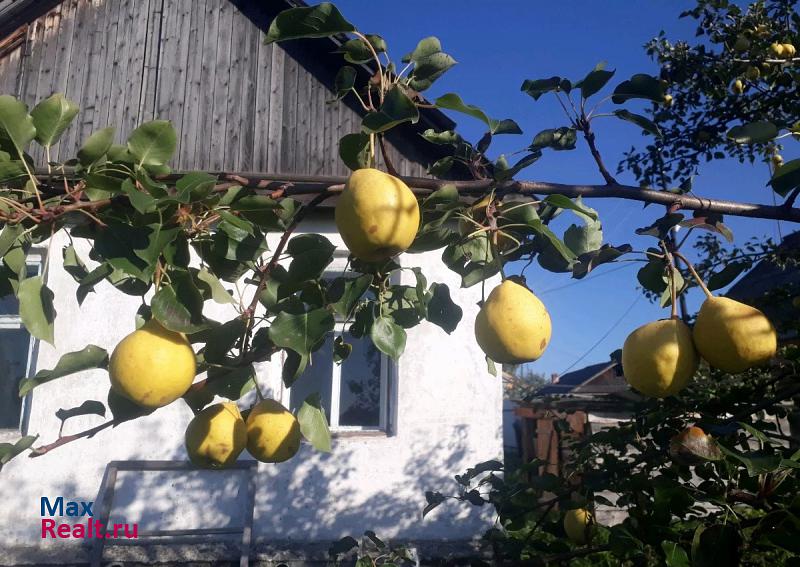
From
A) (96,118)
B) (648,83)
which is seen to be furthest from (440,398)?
(96,118)

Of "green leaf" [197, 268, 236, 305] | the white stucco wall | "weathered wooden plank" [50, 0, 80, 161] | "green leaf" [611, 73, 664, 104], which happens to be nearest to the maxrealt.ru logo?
the white stucco wall

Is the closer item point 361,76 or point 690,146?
point 361,76

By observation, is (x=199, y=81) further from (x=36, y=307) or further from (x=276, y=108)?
(x=36, y=307)

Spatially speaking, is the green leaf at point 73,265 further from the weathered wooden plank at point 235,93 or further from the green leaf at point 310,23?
the weathered wooden plank at point 235,93

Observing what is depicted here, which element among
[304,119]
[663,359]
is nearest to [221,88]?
[304,119]

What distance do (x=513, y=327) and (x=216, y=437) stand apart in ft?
2.35

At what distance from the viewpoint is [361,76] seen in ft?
16.2

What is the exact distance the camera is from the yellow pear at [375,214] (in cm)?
109

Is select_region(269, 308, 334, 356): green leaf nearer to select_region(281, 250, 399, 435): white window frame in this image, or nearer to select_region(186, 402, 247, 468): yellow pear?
select_region(186, 402, 247, 468): yellow pear

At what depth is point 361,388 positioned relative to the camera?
496 cm

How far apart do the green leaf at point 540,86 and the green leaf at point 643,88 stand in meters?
0.18

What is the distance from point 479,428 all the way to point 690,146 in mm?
3206

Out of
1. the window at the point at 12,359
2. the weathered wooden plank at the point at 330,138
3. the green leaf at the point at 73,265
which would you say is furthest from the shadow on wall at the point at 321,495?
the green leaf at the point at 73,265

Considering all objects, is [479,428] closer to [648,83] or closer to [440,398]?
[440,398]
